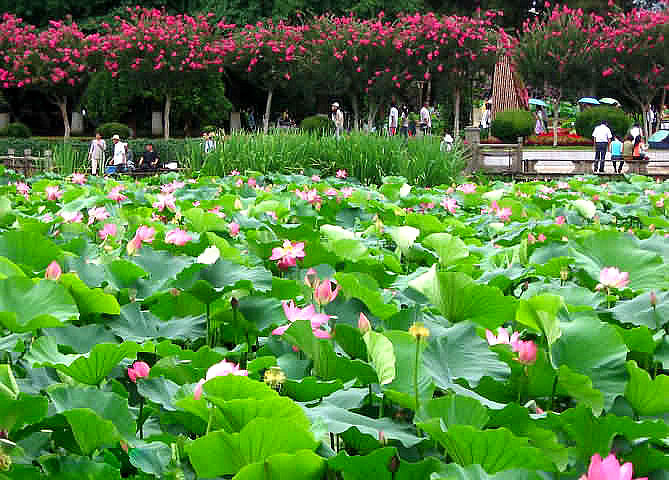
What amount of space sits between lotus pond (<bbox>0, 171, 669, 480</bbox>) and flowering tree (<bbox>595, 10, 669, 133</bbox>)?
93.7 feet

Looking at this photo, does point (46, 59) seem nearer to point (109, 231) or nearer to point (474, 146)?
point (474, 146)

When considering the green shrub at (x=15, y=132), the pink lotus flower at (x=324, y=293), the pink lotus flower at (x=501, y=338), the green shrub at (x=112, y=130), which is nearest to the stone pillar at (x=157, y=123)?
the green shrub at (x=112, y=130)

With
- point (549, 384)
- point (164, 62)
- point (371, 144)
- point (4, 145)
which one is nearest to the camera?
point (549, 384)

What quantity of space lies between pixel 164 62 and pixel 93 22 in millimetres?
7106

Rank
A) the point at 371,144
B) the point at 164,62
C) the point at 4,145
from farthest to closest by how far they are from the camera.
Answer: the point at 164,62 → the point at 4,145 → the point at 371,144

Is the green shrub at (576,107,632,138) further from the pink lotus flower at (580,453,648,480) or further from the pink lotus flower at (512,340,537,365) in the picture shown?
the pink lotus flower at (580,453,648,480)

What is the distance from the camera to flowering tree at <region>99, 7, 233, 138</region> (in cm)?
2691

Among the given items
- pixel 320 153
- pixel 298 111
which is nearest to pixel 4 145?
pixel 298 111

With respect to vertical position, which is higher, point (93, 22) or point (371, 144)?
point (93, 22)

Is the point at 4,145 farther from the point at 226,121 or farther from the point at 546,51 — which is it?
the point at 546,51

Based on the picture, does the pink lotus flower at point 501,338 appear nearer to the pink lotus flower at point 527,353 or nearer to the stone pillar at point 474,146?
the pink lotus flower at point 527,353

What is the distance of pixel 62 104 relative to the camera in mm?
29516

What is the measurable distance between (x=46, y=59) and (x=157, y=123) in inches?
177

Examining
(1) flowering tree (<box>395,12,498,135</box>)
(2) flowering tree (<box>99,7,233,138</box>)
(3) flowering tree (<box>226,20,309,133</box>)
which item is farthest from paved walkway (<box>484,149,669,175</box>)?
(2) flowering tree (<box>99,7,233,138</box>)
